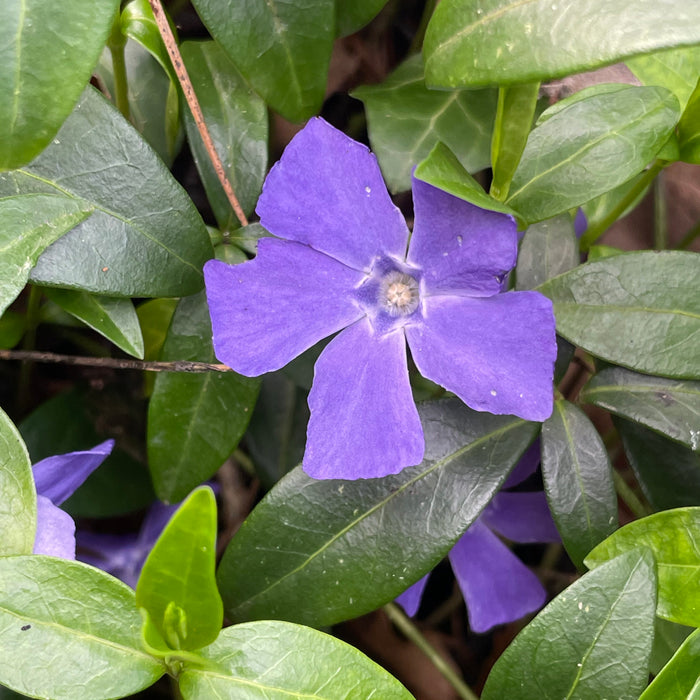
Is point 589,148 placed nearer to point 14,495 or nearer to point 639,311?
point 639,311

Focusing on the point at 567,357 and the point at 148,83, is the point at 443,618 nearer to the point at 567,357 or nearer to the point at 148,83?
the point at 567,357

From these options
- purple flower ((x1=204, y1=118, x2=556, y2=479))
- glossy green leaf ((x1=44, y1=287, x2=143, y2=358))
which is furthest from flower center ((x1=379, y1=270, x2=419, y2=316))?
glossy green leaf ((x1=44, y1=287, x2=143, y2=358))

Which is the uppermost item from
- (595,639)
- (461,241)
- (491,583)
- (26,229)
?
(26,229)

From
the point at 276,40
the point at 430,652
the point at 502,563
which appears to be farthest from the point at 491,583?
the point at 276,40

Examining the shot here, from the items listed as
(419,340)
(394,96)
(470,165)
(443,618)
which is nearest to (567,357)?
(419,340)

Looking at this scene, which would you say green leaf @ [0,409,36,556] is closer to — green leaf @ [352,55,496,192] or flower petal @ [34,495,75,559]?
flower petal @ [34,495,75,559]

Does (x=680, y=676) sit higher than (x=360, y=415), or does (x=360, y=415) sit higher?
(x=360, y=415)

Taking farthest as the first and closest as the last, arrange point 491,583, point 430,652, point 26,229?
1. point 430,652
2. point 491,583
3. point 26,229

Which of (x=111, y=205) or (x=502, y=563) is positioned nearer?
(x=111, y=205)

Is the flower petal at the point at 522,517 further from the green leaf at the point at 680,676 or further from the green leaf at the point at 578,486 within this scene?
the green leaf at the point at 680,676
